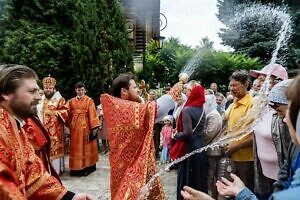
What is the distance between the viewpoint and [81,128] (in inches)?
377

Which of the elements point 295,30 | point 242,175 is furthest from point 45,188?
point 295,30

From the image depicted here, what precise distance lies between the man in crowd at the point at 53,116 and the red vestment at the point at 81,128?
0.75 feet

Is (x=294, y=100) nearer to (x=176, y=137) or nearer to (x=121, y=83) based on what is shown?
(x=121, y=83)

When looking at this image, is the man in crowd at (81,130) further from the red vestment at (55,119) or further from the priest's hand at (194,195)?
the priest's hand at (194,195)

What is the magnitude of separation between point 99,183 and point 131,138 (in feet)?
12.7

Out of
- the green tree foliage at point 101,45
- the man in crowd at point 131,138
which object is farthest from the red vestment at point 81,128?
→ the man in crowd at point 131,138

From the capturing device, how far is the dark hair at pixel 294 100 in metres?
1.78

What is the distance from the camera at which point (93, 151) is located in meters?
9.77

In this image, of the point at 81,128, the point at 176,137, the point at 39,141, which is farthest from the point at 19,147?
the point at 81,128

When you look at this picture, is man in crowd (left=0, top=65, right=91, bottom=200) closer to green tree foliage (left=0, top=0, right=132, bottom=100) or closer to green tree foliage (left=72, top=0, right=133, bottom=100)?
green tree foliage (left=0, top=0, right=132, bottom=100)

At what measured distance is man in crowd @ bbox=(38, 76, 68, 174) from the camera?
9016 mm

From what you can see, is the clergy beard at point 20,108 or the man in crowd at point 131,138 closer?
the clergy beard at point 20,108

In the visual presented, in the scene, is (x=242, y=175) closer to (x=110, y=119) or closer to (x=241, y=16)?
(x=110, y=119)

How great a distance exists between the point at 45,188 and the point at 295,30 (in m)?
15.8
